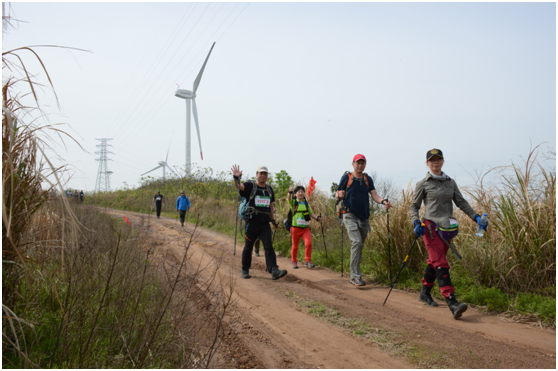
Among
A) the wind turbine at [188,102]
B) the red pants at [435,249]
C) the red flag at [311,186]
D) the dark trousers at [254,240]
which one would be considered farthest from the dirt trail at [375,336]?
the wind turbine at [188,102]

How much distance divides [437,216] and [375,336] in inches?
80.1

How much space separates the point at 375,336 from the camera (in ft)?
14.6

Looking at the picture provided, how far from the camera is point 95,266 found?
4.31 metres

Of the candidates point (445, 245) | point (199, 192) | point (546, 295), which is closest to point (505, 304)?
point (546, 295)

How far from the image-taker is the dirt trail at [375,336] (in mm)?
3803

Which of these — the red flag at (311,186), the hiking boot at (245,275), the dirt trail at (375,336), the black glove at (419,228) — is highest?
the red flag at (311,186)

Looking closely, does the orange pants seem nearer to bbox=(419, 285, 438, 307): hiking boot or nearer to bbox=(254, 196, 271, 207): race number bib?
bbox=(254, 196, 271, 207): race number bib

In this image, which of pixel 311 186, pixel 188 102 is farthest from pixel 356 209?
pixel 188 102

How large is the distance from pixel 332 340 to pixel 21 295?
2.97m

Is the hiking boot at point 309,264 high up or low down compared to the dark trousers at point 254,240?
down

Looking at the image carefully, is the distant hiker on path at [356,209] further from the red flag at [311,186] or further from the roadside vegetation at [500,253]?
the red flag at [311,186]

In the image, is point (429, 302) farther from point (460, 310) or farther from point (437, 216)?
point (437, 216)

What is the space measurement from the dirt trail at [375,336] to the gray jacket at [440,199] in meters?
1.29

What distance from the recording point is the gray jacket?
558 cm
